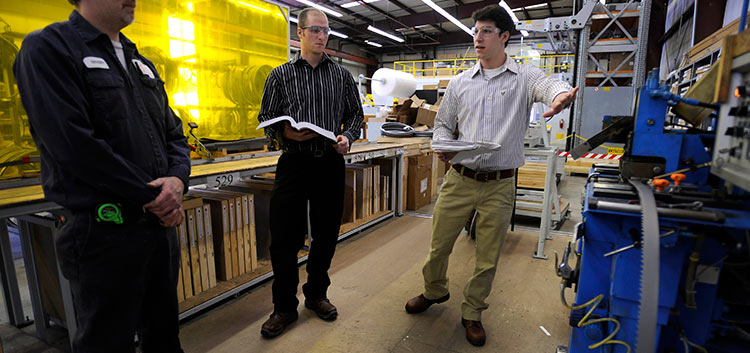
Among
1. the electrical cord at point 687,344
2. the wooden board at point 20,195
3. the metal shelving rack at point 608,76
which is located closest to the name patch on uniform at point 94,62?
the wooden board at point 20,195

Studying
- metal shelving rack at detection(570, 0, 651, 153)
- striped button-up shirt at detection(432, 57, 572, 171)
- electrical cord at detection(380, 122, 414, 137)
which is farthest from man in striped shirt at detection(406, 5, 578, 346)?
metal shelving rack at detection(570, 0, 651, 153)

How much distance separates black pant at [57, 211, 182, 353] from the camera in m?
1.14

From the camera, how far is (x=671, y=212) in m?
1.09

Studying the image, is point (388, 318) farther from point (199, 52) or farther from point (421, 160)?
point (421, 160)

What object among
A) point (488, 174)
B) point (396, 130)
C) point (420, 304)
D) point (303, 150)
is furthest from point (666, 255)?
point (396, 130)

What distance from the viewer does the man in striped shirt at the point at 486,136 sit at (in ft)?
6.35

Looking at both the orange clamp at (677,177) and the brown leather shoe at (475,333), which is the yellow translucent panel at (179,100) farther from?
the orange clamp at (677,177)

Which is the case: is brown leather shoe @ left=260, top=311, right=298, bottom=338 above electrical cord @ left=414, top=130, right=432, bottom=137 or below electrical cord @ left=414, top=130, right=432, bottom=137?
below

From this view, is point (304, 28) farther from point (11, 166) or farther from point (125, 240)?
point (11, 166)

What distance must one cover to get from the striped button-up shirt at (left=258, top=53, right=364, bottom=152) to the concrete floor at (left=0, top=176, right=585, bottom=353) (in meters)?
1.08

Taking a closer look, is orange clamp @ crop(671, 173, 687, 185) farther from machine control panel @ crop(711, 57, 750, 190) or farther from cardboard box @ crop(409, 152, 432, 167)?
cardboard box @ crop(409, 152, 432, 167)

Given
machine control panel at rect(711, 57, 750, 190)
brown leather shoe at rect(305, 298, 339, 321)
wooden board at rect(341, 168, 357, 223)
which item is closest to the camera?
machine control panel at rect(711, 57, 750, 190)

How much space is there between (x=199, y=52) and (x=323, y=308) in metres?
2.02

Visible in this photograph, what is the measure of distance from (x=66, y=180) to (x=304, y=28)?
1293mm
